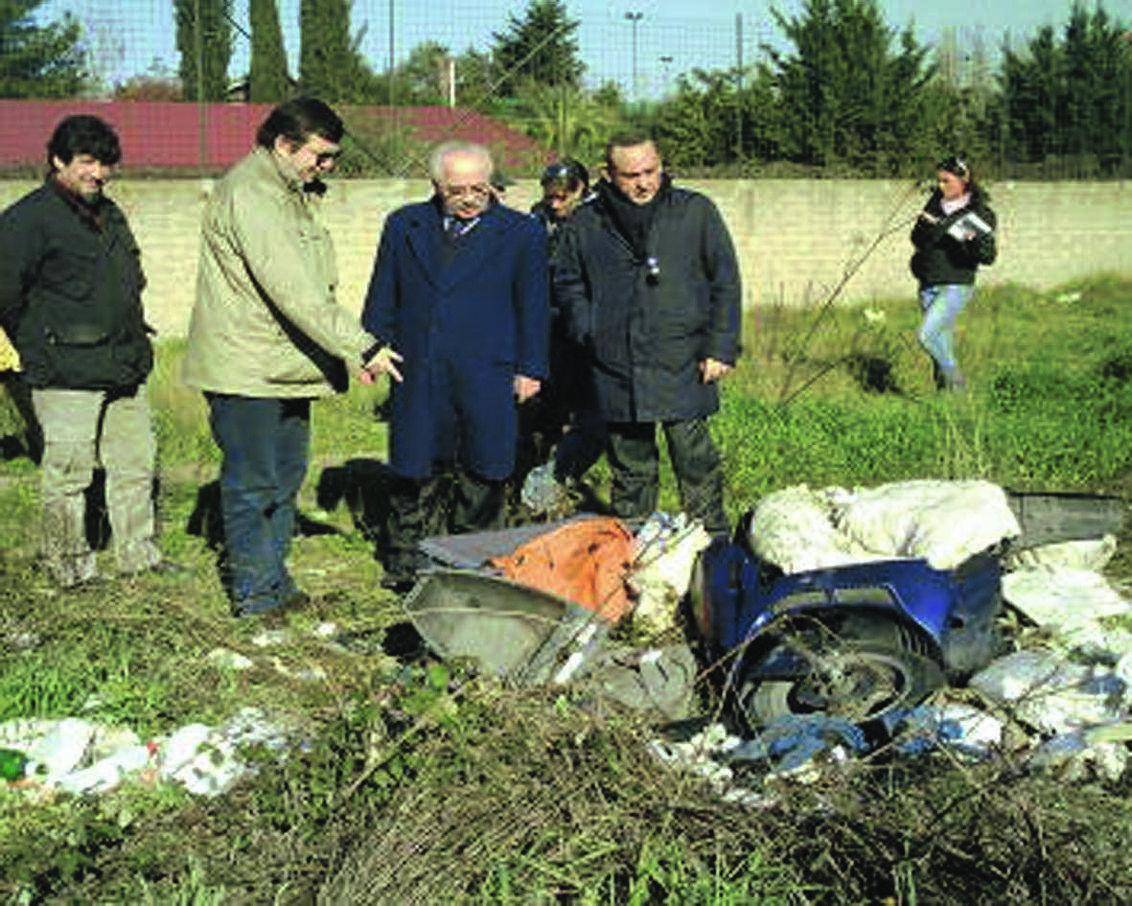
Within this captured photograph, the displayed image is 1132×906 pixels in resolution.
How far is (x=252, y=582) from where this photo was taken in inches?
228

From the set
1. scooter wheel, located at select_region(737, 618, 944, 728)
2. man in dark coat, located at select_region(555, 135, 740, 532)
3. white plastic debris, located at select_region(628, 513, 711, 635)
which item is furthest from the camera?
man in dark coat, located at select_region(555, 135, 740, 532)

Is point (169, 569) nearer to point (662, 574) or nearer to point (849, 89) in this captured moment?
point (662, 574)

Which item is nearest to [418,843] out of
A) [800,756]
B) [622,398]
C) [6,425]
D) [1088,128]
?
[800,756]

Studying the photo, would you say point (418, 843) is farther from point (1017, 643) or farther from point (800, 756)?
point (1017, 643)

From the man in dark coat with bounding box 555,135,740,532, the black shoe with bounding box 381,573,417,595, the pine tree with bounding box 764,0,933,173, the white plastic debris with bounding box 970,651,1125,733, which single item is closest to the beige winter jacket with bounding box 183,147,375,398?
the black shoe with bounding box 381,573,417,595

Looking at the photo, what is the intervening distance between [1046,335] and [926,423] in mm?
7049

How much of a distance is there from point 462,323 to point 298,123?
3.25 ft

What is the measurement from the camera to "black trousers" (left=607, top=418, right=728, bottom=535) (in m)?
6.38

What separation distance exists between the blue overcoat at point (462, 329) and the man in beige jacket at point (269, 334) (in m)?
0.20

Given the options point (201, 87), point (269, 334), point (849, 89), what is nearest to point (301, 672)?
point (269, 334)

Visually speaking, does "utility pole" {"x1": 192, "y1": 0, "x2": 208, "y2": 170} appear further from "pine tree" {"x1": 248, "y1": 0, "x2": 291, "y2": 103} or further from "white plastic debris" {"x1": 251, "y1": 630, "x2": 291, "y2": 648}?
"white plastic debris" {"x1": 251, "y1": 630, "x2": 291, "y2": 648}

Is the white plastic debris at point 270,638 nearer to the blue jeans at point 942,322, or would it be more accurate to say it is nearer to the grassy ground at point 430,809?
the grassy ground at point 430,809

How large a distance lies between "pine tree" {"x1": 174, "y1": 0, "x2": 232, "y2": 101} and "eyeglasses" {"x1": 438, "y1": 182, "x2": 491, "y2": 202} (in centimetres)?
964

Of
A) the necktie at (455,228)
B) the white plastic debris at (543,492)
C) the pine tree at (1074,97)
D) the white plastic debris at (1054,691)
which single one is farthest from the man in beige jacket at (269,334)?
the pine tree at (1074,97)
